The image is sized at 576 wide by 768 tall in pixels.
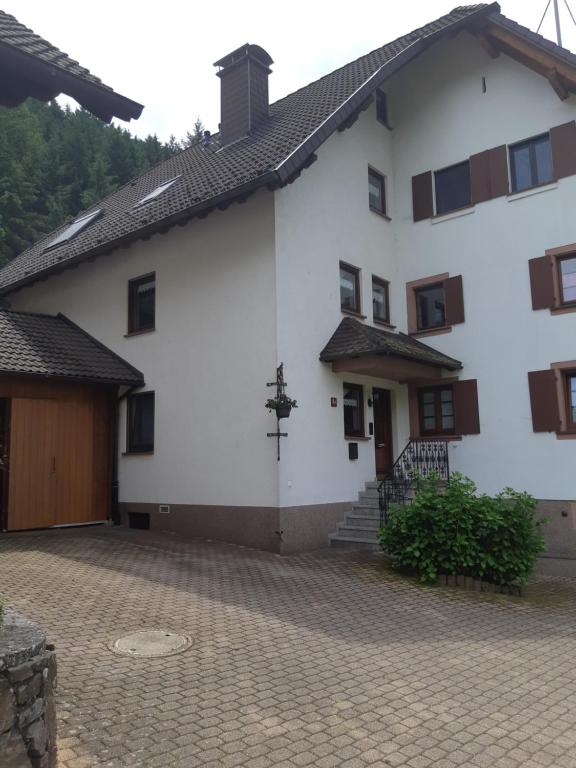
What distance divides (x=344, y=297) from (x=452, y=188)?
14.0 ft

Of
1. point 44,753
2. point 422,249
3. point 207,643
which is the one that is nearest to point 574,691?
point 207,643

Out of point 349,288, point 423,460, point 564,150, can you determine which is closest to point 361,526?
point 423,460

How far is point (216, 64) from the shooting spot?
16406 mm

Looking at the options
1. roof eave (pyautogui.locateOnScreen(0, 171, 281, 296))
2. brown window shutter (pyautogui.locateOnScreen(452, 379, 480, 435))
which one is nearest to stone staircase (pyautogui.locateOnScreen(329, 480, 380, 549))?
brown window shutter (pyautogui.locateOnScreen(452, 379, 480, 435))

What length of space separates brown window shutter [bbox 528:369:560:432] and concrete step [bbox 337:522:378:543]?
160 inches

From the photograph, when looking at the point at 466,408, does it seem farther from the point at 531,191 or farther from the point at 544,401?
the point at 531,191

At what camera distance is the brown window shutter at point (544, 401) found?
40.5ft

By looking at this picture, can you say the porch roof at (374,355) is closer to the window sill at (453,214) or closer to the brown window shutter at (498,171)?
the window sill at (453,214)

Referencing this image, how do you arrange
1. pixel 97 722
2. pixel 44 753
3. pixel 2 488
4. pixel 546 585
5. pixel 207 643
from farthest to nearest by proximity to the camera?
pixel 2 488 → pixel 546 585 → pixel 207 643 → pixel 97 722 → pixel 44 753

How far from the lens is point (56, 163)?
43844 millimetres

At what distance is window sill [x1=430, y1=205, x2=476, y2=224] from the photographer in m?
14.2

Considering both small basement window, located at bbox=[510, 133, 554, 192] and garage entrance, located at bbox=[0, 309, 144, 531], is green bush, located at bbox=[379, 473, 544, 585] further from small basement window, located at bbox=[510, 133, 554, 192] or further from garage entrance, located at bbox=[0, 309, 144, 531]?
small basement window, located at bbox=[510, 133, 554, 192]

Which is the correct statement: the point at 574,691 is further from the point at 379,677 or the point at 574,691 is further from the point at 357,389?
the point at 357,389

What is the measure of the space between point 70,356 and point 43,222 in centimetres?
3069
